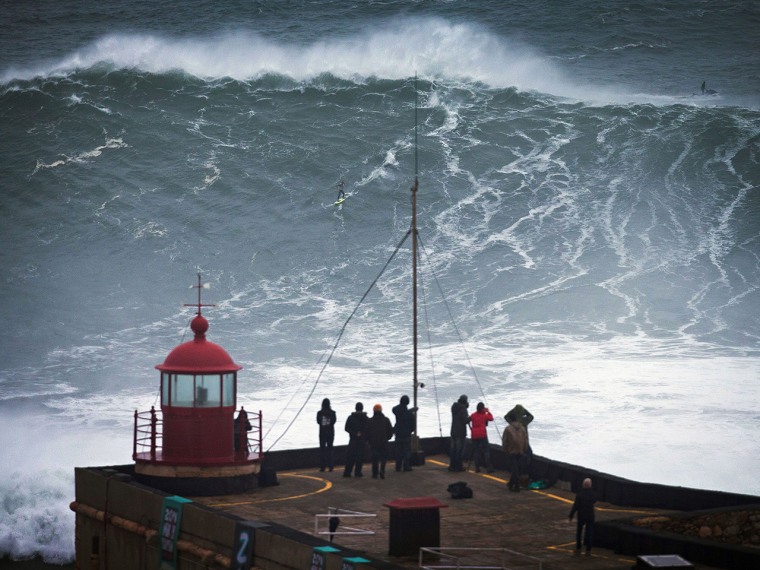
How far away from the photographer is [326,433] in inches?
796

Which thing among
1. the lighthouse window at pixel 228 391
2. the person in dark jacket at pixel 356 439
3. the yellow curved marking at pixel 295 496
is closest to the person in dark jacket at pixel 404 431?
the person in dark jacket at pixel 356 439

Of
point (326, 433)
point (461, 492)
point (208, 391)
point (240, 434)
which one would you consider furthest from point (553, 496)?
point (208, 391)

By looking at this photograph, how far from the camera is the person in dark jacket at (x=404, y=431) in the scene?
19875 millimetres

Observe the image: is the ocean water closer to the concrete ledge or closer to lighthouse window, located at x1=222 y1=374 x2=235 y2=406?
lighthouse window, located at x1=222 y1=374 x2=235 y2=406

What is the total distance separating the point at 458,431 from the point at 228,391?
347 cm

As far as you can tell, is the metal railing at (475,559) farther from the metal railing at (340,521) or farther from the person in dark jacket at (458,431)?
the person in dark jacket at (458,431)

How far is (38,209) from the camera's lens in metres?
48.2

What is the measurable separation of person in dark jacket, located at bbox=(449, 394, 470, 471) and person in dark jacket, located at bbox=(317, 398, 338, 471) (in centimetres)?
163

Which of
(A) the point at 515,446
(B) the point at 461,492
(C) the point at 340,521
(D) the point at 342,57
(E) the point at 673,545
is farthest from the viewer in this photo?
(D) the point at 342,57

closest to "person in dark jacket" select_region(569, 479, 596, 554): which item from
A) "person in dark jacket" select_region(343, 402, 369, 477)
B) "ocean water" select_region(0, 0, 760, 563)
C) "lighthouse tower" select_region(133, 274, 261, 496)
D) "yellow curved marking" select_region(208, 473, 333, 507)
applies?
"yellow curved marking" select_region(208, 473, 333, 507)

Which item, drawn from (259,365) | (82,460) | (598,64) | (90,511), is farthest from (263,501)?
(598,64)

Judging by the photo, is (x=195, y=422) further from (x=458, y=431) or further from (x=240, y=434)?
(x=458, y=431)

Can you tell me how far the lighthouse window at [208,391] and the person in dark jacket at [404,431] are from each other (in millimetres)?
2653

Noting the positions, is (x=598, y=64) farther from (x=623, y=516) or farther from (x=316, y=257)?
(x=623, y=516)
